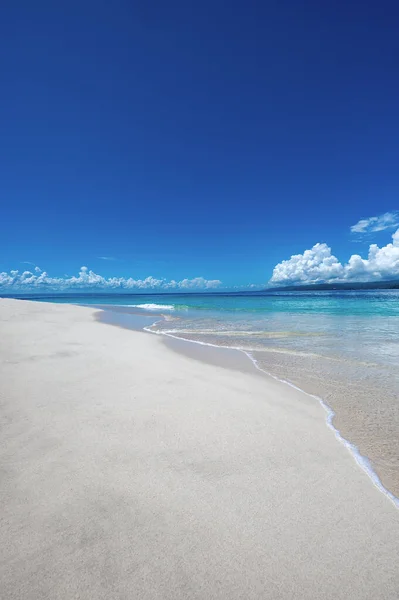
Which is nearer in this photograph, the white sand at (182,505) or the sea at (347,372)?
the white sand at (182,505)

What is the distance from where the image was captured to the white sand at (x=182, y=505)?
2051 millimetres

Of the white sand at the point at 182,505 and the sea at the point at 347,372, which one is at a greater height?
the white sand at the point at 182,505

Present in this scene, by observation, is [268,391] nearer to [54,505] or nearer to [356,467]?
[356,467]

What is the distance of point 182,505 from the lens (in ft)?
8.95

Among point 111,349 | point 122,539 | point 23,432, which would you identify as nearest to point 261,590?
point 122,539

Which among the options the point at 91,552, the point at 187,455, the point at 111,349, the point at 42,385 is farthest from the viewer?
the point at 111,349

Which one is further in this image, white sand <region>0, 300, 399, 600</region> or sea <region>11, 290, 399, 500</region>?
sea <region>11, 290, 399, 500</region>

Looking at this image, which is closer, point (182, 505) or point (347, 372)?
point (182, 505)

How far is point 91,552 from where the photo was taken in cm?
219

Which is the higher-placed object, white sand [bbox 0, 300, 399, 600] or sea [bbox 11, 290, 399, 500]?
white sand [bbox 0, 300, 399, 600]

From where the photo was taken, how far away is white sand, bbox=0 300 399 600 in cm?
205

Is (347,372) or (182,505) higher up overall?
(182,505)

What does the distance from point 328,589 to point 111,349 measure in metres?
8.38

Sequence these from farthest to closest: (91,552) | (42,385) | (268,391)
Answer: (268,391), (42,385), (91,552)
